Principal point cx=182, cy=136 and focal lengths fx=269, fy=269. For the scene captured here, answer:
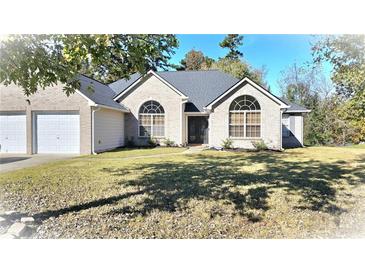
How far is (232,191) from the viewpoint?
5.33m

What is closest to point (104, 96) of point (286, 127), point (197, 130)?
point (197, 130)

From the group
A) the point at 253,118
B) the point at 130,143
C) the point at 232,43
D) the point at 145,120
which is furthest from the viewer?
the point at 253,118

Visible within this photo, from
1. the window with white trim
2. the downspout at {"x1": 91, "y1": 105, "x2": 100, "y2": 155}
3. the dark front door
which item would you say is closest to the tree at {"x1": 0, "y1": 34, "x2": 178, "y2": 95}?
the downspout at {"x1": 91, "y1": 105, "x2": 100, "y2": 155}

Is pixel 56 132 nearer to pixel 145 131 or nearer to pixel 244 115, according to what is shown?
pixel 145 131

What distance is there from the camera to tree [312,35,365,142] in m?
5.04

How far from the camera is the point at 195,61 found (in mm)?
5648

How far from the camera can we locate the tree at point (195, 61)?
5352 mm

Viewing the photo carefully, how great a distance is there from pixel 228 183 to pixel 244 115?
17.7 ft

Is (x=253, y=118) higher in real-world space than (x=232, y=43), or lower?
lower
